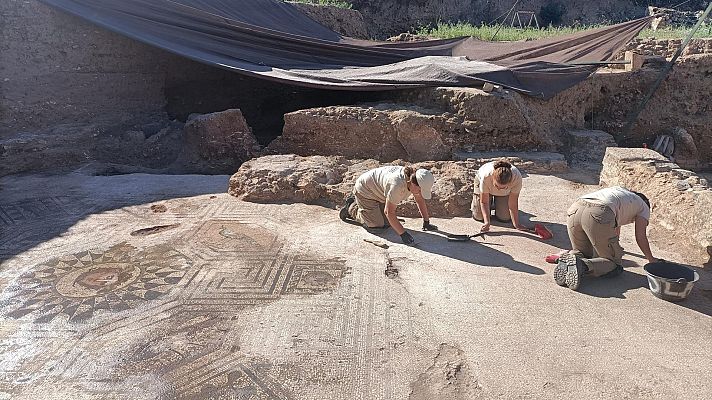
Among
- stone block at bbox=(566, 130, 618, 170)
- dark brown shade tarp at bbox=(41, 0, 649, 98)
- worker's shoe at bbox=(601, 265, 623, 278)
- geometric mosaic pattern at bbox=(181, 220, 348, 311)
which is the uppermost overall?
dark brown shade tarp at bbox=(41, 0, 649, 98)

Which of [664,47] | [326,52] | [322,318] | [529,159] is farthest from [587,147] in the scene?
[322,318]

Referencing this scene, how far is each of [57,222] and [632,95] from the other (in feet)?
32.4

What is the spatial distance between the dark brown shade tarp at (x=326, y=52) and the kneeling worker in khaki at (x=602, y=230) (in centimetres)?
433

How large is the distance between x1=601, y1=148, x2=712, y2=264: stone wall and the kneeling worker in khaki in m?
0.87

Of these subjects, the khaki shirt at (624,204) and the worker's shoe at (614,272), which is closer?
the khaki shirt at (624,204)

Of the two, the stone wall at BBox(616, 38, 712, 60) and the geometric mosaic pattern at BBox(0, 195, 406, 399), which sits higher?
the stone wall at BBox(616, 38, 712, 60)

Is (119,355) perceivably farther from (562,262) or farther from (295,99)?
(295,99)

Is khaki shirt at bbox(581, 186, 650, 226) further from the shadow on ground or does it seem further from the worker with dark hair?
the worker with dark hair

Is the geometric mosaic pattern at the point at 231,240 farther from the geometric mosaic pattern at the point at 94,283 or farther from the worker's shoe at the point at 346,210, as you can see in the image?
the worker's shoe at the point at 346,210

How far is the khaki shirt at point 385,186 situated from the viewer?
452 cm

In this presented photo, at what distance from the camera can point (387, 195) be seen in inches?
182

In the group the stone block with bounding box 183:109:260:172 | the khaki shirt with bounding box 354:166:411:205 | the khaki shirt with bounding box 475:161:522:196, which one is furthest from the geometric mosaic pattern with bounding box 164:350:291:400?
the stone block with bounding box 183:109:260:172

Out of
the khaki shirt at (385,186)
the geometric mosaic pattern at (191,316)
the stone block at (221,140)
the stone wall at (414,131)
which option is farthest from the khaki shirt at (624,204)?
the stone block at (221,140)

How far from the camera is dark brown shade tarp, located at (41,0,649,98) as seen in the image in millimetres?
8156
